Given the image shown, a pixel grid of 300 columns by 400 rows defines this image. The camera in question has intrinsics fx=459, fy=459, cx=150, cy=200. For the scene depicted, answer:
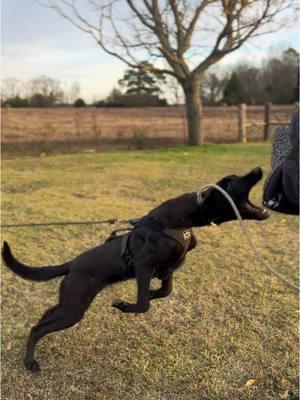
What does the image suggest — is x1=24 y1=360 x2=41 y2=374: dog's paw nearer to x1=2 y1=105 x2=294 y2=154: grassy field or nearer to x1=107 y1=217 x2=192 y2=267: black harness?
x1=107 y1=217 x2=192 y2=267: black harness

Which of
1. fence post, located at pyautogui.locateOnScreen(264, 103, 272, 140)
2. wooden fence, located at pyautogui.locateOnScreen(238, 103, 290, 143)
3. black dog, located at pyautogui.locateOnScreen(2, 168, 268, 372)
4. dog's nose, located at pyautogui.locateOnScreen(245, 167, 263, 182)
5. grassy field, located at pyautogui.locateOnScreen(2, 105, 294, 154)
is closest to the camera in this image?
dog's nose, located at pyautogui.locateOnScreen(245, 167, 263, 182)

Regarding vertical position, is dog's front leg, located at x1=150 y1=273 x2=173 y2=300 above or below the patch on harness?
below

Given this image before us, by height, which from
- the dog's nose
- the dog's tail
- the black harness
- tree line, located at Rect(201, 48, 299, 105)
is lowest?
the dog's tail

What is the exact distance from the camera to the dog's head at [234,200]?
1.99 m

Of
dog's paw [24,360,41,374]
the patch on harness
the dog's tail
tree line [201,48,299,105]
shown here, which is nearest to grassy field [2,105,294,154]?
the dog's tail

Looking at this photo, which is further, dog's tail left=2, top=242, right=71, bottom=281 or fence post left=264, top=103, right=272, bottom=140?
fence post left=264, top=103, right=272, bottom=140

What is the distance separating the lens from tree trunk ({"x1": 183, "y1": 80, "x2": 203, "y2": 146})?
14077mm

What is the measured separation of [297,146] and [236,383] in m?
1.50

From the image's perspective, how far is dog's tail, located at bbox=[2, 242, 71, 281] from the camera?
262 cm

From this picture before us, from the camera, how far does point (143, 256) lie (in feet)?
7.32

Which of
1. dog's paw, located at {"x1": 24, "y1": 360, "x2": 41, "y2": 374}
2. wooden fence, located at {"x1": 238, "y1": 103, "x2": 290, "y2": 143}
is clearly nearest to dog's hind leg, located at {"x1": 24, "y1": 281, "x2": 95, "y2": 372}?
dog's paw, located at {"x1": 24, "y1": 360, "x2": 41, "y2": 374}

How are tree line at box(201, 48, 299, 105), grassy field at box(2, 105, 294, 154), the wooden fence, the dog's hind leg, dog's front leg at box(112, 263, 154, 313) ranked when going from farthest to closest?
tree line at box(201, 48, 299, 105), the wooden fence, grassy field at box(2, 105, 294, 154), the dog's hind leg, dog's front leg at box(112, 263, 154, 313)

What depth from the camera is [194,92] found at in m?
14.1

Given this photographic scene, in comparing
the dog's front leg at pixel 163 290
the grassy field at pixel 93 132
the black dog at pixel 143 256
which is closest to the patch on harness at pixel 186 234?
the black dog at pixel 143 256
